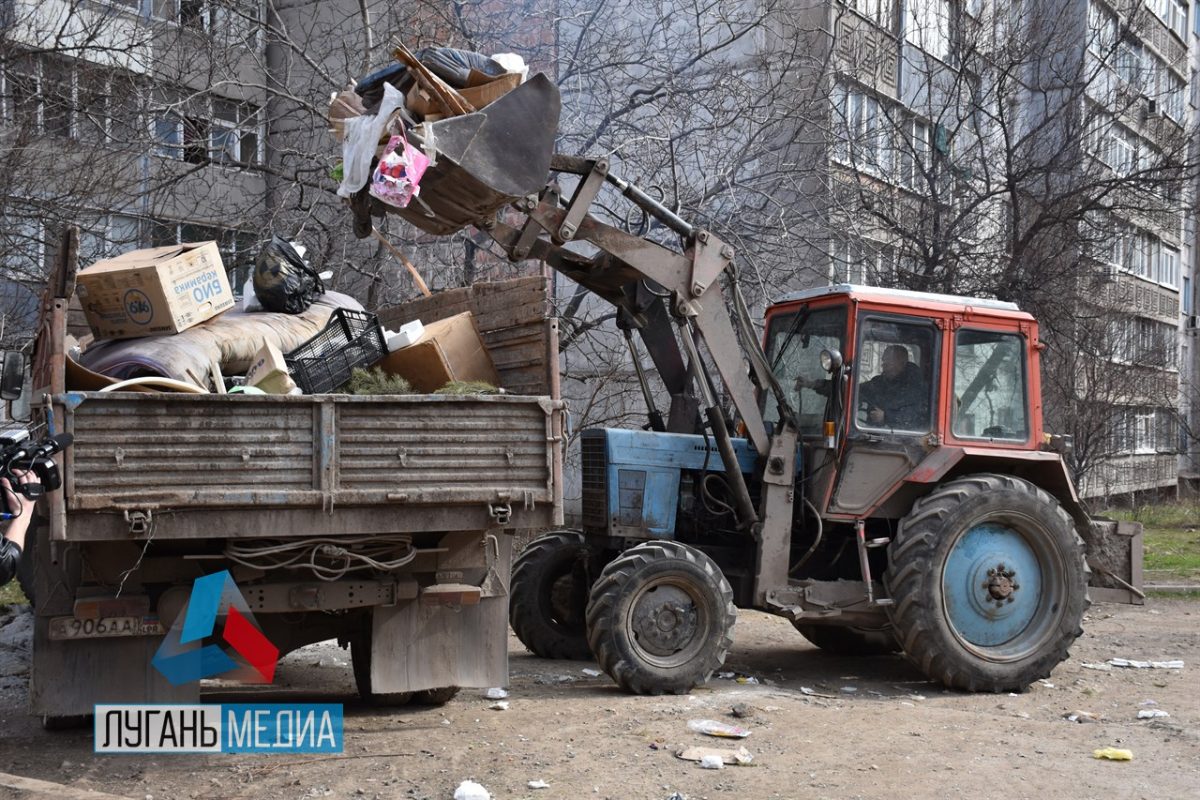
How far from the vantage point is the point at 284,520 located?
5621 millimetres

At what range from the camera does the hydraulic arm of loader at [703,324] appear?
25.0ft

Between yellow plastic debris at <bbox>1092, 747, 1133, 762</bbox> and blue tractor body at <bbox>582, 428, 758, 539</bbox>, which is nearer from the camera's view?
yellow plastic debris at <bbox>1092, 747, 1133, 762</bbox>

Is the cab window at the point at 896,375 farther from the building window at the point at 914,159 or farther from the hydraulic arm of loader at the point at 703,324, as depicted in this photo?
the building window at the point at 914,159

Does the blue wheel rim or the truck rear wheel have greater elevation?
the blue wheel rim

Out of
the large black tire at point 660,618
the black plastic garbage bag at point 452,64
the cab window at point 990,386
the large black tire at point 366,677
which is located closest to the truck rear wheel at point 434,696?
the large black tire at point 366,677

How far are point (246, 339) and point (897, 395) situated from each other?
4.04 metres

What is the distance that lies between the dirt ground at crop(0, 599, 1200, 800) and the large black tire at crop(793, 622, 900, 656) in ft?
2.76

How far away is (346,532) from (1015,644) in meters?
4.58

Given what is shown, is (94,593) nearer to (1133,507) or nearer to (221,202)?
(221,202)

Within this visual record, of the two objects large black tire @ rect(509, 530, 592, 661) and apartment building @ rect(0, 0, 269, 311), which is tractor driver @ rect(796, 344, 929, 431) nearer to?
large black tire @ rect(509, 530, 592, 661)

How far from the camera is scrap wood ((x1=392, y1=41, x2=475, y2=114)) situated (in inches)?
244

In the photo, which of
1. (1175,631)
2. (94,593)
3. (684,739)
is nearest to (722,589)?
(684,739)

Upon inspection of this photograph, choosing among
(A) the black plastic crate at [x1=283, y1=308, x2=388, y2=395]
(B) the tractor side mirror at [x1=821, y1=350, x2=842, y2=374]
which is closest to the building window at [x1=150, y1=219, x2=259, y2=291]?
(A) the black plastic crate at [x1=283, y1=308, x2=388, y2=395]

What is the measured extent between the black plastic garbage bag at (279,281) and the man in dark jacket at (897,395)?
3.49 meters
